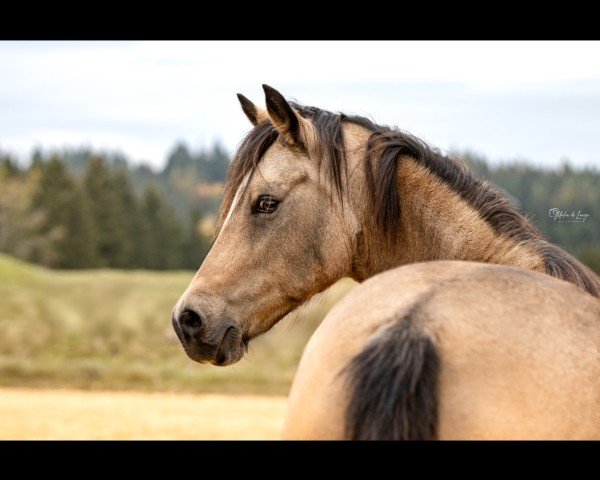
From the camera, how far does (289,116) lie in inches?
141

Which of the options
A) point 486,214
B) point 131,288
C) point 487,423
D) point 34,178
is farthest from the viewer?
point 34,178

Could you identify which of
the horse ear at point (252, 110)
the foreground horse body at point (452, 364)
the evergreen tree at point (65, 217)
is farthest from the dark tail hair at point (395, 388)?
the evergreen tree at point (65, 217)

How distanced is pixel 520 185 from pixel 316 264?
60.0ft

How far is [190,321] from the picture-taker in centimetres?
336

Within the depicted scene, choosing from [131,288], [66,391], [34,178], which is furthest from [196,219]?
[66,391]

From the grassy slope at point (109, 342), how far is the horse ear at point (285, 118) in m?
12.1

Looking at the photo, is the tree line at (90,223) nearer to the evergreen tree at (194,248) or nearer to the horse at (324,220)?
the evergreen tree at (194,248)

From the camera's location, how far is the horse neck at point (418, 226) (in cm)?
357

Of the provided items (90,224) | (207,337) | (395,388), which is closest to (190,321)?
(207,337)

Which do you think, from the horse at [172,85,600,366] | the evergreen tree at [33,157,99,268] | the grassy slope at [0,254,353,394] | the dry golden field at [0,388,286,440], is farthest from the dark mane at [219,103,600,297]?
the evergreen tree at [33,157,99,268]

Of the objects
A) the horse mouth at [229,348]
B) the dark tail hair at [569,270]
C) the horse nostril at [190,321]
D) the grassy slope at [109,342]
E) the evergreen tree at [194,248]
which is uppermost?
the dark tail hair at [569,270]
